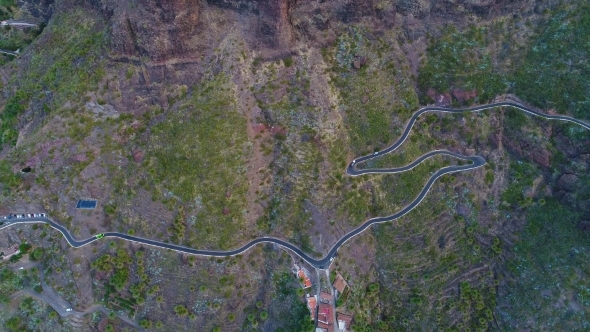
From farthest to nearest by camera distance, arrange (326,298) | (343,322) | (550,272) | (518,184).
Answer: (518,184) → (550,272) → (326,298) → (343,322)

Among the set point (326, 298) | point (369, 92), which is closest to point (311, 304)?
point (326, 298)

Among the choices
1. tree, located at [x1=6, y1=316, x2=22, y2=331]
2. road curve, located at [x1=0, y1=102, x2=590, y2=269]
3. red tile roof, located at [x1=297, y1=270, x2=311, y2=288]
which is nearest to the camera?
tree, located at [x1=6, y1=316, x2=22, y2=331]

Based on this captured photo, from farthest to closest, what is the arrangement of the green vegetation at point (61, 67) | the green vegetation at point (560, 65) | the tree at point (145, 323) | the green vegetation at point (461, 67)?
the green vegetation at point (461, 67), the green vegetation at point (560, 65), the green vegetation at point (61, 67), the tree at point (145, 323)

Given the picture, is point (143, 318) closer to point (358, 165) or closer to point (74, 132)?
point (74, 132)

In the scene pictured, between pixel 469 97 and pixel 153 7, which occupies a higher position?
pixel 153 7

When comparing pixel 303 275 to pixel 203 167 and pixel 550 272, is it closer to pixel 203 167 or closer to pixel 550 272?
pixel 203 167

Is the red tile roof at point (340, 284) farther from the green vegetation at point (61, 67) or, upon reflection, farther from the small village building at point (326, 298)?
the green vegetation at point (61, 67)

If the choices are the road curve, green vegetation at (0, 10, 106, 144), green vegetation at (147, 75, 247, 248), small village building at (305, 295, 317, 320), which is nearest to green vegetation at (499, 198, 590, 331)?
the road curve

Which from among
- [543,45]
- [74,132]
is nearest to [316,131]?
[74,132]

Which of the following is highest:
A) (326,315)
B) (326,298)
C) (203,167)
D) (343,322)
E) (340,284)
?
(203,167)

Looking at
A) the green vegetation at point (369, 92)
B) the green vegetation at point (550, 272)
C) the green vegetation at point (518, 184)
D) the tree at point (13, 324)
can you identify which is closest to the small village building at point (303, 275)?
the green vegetation at point (369, 92)

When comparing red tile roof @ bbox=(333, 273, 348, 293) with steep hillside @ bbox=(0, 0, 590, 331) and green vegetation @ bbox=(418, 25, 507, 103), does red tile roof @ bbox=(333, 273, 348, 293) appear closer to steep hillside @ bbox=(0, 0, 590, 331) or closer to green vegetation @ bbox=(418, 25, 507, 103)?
steep hillside @ bbox=(0, 0, 590, 331)
